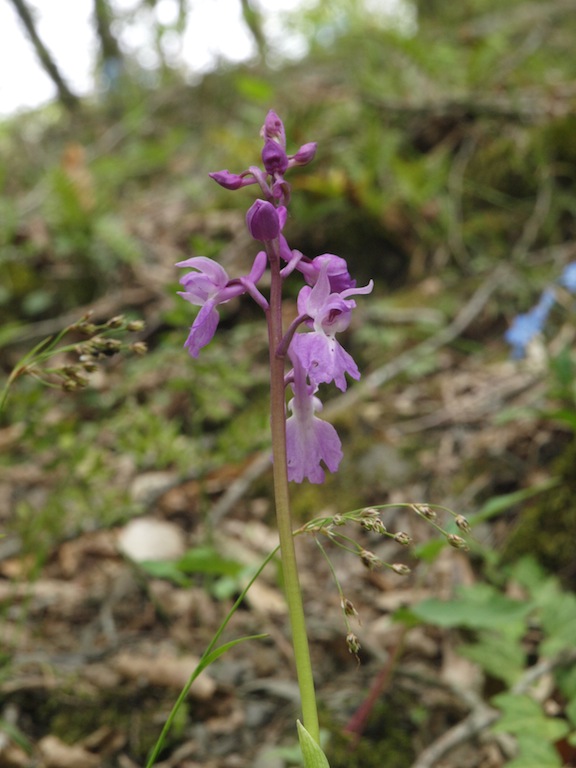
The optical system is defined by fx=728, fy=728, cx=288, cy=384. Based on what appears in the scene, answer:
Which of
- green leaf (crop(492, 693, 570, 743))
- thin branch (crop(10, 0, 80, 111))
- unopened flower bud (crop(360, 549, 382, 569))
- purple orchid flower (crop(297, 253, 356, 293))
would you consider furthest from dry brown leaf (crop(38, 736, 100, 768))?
thin branch (crop(10, 0, 80, 111))

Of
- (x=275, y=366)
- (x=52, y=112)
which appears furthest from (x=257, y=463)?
(x=52, y=112)

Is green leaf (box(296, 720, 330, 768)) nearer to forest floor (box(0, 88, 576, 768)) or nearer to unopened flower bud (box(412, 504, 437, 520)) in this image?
unopened flower bud (box(412, 504, 437, 520))

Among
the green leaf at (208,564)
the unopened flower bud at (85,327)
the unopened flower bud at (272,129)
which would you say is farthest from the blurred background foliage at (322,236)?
the unopened flower bud at (272,129)

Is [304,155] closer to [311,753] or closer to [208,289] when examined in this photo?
[208,289]

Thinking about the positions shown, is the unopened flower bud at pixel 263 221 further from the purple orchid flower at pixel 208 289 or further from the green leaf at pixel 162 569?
the green leaf at pixel 162 569

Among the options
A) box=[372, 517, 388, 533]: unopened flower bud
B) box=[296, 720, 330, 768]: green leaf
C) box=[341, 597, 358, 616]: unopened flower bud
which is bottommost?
box=[296, 720, 330, 768]: green leaf

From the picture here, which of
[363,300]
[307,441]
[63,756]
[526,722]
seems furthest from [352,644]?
[363,300]

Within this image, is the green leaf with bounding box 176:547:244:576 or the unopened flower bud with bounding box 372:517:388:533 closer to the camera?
the unopened flower bud with bounding box 372:517:388:533
